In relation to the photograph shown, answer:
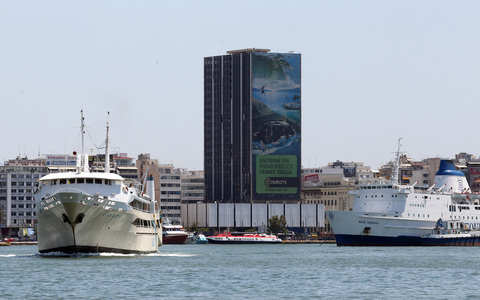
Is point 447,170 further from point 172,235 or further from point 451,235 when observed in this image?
point 172,235

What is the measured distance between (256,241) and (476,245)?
2168 inches

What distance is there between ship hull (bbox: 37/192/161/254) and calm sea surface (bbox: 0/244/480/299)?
3.21 ft

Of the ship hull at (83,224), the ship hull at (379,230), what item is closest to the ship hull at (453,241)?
the ship hull at (379,230)

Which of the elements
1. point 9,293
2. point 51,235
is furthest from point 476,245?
point 9,293

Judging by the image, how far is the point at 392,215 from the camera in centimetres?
14175

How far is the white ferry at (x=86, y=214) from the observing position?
7969 centimetres

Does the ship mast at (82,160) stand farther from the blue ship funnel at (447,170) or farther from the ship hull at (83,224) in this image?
the blue ship funnel at (447,170)

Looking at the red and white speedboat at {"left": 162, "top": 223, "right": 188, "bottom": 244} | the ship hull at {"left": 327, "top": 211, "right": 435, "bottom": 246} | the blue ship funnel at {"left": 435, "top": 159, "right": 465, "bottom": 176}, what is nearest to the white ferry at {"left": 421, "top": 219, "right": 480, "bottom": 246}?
the ship hull at {"left": 327, "top": 211, "right": 435, "bottom": 246}

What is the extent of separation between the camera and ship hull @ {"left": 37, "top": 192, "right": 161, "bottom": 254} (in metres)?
79.5

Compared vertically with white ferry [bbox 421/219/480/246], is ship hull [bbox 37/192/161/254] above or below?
above

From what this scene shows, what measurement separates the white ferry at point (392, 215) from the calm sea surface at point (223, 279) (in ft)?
174

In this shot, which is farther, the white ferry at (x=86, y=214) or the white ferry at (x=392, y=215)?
the white ferry at (x=392, y=215)

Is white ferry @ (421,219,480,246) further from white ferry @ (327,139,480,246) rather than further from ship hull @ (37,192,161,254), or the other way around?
ship hull @ (37,192,161,254)

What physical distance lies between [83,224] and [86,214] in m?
0.85
